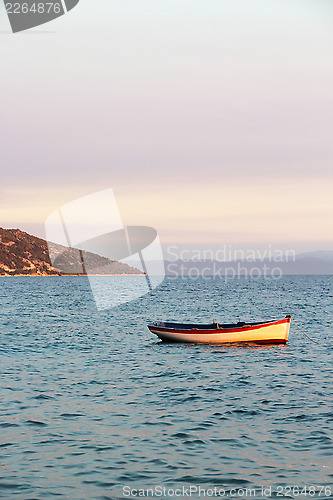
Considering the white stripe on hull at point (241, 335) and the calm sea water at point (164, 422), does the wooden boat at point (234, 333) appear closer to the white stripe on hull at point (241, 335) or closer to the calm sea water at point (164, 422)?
the white stripe on hull at point (241, 335)

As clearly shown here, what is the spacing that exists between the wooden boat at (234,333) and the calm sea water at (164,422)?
167 centimetres

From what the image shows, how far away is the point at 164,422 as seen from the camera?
19844 millimetres

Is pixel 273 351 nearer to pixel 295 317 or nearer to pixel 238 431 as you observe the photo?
pixel 238 431

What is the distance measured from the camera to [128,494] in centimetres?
1359

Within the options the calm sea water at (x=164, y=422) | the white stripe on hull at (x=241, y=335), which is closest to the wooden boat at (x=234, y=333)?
the white stripe on hull at (x=241, y=335)

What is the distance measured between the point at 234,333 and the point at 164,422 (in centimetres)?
2129

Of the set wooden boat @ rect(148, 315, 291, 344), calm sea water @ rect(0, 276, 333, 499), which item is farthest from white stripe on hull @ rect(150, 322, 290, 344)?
calm sea water @ rect(0, 276, 333, 499)

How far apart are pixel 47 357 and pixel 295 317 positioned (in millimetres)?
42208

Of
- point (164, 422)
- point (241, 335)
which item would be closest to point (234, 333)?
point (241, 335)

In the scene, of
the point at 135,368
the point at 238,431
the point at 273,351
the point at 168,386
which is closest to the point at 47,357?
the point at 135,368

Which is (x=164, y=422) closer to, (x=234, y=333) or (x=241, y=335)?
(x=234, y=333)

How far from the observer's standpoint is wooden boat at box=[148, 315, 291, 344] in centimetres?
4025

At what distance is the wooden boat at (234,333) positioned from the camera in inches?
→ 1585

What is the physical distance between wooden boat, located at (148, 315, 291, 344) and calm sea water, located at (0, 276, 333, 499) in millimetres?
1667
